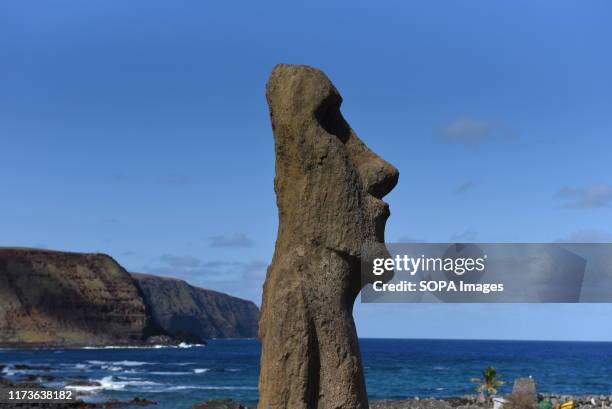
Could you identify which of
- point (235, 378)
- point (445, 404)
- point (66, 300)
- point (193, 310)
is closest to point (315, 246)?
point (445, 404)

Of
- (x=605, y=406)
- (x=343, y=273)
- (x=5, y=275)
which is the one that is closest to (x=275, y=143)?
(x=343, y=273)

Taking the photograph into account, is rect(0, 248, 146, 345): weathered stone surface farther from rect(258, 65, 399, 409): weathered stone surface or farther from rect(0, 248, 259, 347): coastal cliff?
rect(258, 65, 399, 409): weathered stone surface

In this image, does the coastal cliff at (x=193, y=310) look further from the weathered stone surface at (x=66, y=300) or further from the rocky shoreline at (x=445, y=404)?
the rocky shoreline at (x=445, y=404)

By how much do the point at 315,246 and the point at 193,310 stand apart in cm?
16208

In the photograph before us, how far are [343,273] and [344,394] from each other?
3.53 ft

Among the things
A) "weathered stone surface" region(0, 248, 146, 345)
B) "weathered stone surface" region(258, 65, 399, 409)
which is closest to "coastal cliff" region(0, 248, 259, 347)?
"weathered stone surface" region(0, 248, 146, 345)

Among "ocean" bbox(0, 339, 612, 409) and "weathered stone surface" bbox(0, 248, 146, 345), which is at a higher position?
"weathered stone surface" bbox(0, 248, 146, 345)

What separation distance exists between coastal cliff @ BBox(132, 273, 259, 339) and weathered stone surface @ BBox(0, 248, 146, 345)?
21834mm

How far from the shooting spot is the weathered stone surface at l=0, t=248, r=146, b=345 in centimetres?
10506

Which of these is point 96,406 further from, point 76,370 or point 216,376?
point 76,370

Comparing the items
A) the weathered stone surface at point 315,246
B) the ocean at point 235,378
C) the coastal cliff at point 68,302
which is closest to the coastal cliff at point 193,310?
the coastal cliff at point 68,302

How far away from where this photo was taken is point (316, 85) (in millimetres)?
8242

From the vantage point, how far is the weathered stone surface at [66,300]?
345ft

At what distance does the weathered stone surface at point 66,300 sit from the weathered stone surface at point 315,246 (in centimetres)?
10068
